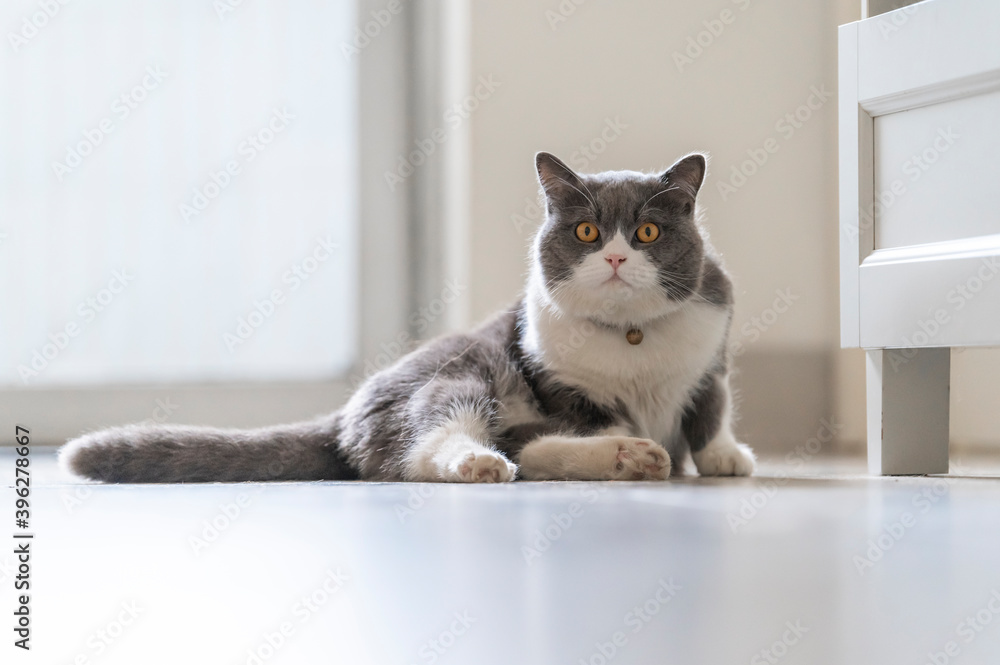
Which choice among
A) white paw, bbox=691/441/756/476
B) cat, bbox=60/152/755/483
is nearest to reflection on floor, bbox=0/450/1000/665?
cat, bbox=60/152/755/483

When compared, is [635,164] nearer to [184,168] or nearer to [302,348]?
[302,348]

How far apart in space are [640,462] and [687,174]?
49cm

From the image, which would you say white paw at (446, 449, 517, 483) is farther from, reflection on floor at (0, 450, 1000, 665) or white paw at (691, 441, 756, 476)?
white paw at (691, 441, 756, 476)

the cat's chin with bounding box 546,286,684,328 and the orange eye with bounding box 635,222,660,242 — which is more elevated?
the orange eye with bounding box 635,222,660,242

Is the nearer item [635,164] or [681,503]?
[681,503]

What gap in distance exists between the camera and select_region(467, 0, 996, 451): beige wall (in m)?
2.52

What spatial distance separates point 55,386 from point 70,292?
29 cm

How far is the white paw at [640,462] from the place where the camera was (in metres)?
1.36

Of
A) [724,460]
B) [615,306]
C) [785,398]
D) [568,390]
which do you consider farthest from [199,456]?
[785,398]

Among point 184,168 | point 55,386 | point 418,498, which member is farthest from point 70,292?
point 418,498

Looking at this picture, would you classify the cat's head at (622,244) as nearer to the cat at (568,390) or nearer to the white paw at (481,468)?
the cat at (568,390)

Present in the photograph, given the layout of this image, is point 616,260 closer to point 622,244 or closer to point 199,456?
point 622,244

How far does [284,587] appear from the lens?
71 centimetres

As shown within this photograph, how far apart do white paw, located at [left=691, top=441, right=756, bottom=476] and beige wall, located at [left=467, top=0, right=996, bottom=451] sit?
3.16 ft
